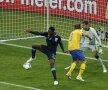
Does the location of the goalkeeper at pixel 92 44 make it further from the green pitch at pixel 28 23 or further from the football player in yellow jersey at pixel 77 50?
the green pitch at pixel 28 23

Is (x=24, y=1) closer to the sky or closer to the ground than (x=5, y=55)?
closer to the sky

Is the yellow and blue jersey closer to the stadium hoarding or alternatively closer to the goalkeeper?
the goalkeeper

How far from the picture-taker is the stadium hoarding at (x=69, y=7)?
29797 mm

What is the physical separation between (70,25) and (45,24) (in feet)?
4.46

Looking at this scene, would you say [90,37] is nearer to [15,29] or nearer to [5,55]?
[5,55]

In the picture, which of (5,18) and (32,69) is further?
(5,18)

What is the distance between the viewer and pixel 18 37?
28.8 m

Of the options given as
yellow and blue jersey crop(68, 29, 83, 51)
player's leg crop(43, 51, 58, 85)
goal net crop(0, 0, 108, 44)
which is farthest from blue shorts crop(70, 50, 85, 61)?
goal net crop(0, 0, 108, 44)

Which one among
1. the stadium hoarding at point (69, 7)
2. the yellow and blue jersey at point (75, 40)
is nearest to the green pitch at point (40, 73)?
the yellow and blue jersey at point (75, 40)

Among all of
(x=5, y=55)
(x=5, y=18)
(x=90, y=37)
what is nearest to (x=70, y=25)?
(x=5, y=18)

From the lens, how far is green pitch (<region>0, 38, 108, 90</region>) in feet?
66.4

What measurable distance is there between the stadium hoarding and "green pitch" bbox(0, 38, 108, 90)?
12.8 feet

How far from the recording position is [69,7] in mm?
30203

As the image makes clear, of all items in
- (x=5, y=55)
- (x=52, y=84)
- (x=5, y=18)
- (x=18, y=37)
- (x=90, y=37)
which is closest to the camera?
(x=52, y=84)
